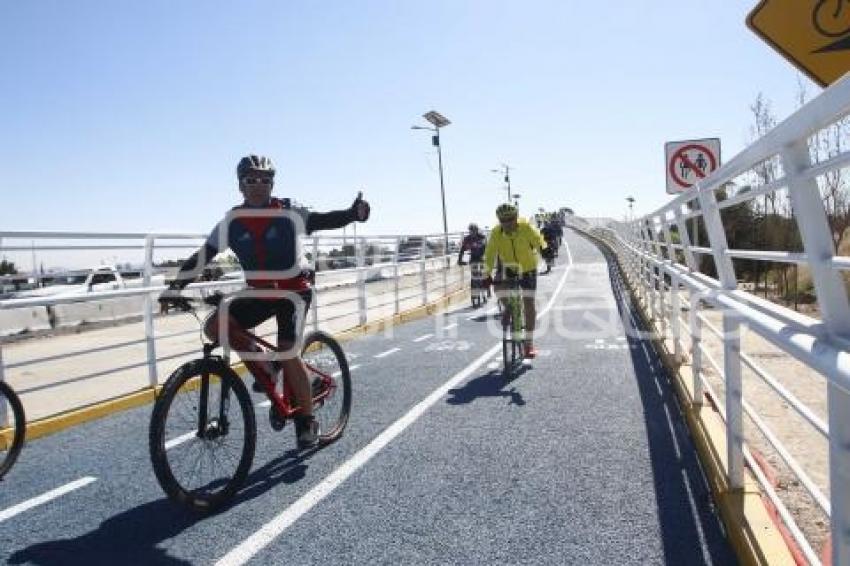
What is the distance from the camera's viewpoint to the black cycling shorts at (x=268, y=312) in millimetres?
4961

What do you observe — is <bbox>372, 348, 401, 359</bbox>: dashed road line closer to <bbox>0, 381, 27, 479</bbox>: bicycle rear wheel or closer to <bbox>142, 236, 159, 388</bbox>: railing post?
<bbox>142, 236, 159, 388</bbox>: railing post

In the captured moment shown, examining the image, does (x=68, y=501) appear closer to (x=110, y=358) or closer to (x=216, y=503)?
(x=216, y=503)

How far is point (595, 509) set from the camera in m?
4.25

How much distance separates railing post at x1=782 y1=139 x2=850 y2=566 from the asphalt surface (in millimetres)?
1364

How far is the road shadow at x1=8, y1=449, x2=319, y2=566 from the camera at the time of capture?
3.83 m

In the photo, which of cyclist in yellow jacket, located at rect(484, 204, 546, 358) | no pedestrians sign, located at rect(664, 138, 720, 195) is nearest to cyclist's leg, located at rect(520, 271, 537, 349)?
cyclist in yellow jacket, located at rect(484, 204, 546, 358)

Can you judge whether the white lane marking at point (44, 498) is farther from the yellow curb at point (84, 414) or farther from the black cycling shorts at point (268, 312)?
the black cycling shorts at point (268, 312)

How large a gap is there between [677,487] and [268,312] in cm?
302

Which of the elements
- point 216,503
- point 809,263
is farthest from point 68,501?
point 809,263

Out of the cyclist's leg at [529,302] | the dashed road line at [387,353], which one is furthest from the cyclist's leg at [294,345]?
the dashed road line at [387,353]

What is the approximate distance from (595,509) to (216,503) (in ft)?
7.73

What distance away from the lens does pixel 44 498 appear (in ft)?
15.8

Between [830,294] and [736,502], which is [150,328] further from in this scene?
[830,294]

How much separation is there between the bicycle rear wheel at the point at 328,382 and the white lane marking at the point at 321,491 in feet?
1.37
